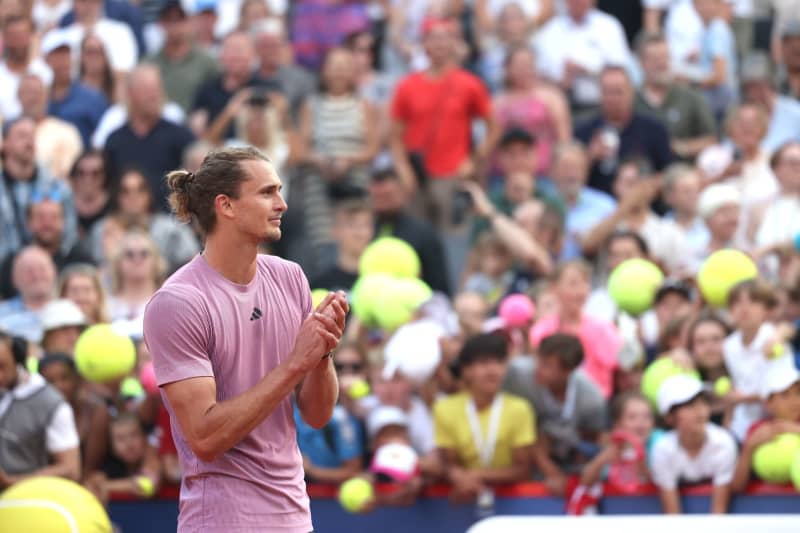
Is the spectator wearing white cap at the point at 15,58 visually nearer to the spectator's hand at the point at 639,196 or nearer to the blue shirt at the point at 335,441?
the spectator's hand at the point at 639,196

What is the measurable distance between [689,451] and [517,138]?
11.7 feet

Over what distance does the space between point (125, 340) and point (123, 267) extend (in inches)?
53.9

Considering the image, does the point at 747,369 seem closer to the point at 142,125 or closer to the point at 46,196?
the point at 46,196

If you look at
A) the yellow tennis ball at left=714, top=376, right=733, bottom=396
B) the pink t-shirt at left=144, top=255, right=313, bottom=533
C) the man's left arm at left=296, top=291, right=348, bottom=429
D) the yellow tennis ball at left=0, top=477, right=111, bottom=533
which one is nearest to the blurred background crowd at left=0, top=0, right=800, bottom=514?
the yellow tennis ball at left=714, top=376, right=733, bottom=396

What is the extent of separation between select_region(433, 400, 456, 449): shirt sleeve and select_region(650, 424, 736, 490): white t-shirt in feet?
3.30

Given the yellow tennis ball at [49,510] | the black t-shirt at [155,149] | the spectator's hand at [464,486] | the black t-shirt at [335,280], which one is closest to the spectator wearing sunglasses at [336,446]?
the spectator's hand at [464,486]

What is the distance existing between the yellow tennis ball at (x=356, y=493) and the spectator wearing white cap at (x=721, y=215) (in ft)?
9.02

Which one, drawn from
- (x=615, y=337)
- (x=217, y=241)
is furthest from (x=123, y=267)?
(x=217, y=241)

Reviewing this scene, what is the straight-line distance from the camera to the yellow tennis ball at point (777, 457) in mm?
→ 7211

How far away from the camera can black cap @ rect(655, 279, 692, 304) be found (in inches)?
335

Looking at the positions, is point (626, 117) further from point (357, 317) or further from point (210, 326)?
point (210, 326)

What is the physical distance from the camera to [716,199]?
363 inches

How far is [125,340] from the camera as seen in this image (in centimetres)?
803

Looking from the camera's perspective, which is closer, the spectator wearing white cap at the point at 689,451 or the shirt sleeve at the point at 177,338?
the shirt sleeve at the point at 177,338
